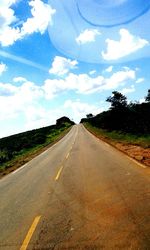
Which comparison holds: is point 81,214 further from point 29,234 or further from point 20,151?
point 20,151

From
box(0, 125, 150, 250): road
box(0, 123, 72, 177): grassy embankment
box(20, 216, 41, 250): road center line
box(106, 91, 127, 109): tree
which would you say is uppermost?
box(106, 91, 127, 109): tree

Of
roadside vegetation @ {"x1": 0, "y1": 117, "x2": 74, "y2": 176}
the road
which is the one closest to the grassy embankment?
roadside vegetation @ {"x1": 0, "y1": 117, "x2": 74, "y2": 176}

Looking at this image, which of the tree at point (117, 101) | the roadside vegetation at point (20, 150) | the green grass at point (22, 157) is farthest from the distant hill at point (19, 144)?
the tree at point (117, 101)

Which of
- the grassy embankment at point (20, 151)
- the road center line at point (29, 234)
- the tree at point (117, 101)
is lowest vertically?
the road center line at point (29, 234)

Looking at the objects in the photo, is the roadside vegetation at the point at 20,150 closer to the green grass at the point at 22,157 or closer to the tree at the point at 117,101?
the green grass at the point at 22,157

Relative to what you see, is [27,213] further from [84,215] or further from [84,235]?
[84,235]

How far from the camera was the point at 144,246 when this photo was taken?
4.96 meters

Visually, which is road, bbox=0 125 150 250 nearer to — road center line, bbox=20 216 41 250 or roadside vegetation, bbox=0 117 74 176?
road center line, bbox=20 216 41 250

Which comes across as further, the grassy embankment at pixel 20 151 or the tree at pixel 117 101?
the tree at pixel 117 101

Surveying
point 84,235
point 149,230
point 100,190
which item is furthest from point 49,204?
point 149,230

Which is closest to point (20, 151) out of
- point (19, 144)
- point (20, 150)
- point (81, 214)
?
point (20, 150)

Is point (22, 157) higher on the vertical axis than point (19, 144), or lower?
lower

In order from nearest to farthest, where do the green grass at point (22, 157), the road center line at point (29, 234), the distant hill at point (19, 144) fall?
the road center line at point (29, 234) → the green grass at point (22, 157) → the distant hill at point (19, 144)

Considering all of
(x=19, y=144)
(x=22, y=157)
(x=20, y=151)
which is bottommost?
(x=22, y=157)
